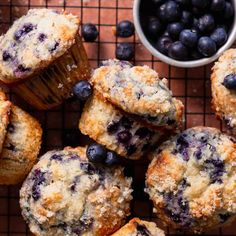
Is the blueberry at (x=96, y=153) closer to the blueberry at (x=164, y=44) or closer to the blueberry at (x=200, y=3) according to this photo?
the blueberry at (x=164, y=44)

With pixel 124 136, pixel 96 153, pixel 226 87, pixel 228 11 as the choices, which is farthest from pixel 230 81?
pixel 96 153

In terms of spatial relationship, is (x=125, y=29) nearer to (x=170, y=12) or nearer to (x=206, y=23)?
(x=170, y=12)

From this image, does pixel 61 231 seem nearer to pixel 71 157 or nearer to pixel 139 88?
pixel 71 157

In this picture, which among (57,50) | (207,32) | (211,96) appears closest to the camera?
(57,50)

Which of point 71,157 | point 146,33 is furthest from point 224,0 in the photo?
point 71,157

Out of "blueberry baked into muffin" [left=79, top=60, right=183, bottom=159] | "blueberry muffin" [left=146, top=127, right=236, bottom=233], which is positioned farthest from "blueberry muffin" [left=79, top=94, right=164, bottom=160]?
"blueberry muffin" [left=146, top=127, right=236, bottom=233]

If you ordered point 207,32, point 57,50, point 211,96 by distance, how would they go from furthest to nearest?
Result: point 211,96 → point 207,32 → point 57,50
